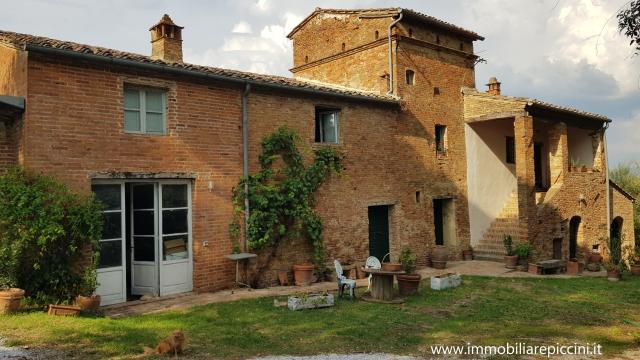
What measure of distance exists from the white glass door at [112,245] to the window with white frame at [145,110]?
1.20m

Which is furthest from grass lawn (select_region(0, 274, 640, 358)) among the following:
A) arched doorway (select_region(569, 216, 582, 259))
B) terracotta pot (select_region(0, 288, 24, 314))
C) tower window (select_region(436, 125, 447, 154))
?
arched doorway (select_region(569, 216, 582, 259))

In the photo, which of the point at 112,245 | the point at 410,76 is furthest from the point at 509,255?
the point at 112,245

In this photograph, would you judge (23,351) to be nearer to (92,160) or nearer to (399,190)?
(92,160)

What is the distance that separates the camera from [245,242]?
10.9 m

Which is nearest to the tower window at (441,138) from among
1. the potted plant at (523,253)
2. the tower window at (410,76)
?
the tower window at (410,76)

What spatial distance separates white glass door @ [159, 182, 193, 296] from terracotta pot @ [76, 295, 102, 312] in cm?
164

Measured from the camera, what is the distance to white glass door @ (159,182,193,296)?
9773mm

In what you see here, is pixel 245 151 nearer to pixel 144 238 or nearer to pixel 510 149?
pixel 144 238

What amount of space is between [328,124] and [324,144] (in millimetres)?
684

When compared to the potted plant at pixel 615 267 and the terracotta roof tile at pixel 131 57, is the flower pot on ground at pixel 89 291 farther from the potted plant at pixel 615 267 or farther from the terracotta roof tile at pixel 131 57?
the potted plant at pixel 615 267

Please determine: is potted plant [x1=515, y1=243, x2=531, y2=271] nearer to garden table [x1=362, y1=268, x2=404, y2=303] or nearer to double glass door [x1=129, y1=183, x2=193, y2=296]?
garden table [x1=362, y1=268, x2=404, y2=303]

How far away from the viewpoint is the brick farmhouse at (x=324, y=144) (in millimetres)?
8766

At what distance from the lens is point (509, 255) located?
1487 centimetres

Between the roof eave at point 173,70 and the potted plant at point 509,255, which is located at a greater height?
the roof eave at point 173,70
